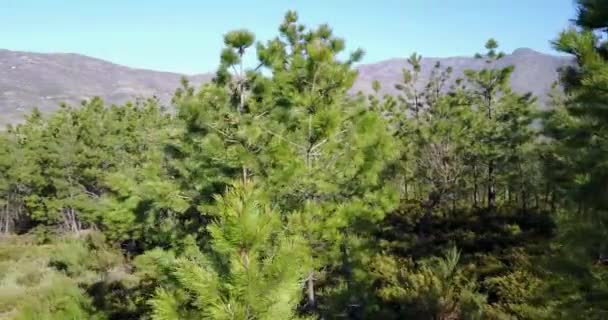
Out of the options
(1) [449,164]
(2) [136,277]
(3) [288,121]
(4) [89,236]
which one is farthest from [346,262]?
(4) [89,236]

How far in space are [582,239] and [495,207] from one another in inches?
800

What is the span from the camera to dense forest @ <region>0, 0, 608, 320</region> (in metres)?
4.22

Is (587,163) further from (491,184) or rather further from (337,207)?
(491,184)

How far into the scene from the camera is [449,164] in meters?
19.6

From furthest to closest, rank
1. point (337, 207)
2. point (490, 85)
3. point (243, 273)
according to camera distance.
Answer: point (490, 85) < point (337, 207) < point (243, 273)

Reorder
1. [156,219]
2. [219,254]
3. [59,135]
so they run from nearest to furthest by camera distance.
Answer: [219,254] → [156,219] → [59,135]

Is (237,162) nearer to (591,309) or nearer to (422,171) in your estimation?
(591,309)

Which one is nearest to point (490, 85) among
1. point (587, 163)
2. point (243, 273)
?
point (587, 163)

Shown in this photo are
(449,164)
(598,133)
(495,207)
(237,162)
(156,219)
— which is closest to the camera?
(598,133)

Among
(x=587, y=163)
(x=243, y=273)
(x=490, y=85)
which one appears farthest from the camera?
(x=490, y=85)

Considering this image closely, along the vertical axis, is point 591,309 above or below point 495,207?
above

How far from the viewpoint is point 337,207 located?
28.6 ft

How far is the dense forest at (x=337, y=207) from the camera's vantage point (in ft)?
13.9

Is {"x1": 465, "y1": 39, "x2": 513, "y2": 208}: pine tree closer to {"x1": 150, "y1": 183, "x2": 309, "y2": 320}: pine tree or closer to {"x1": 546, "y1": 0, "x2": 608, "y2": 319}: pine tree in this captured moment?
{"x1": 546, "y1": 0, "x2": 608, "y2": 319}: pine tree
